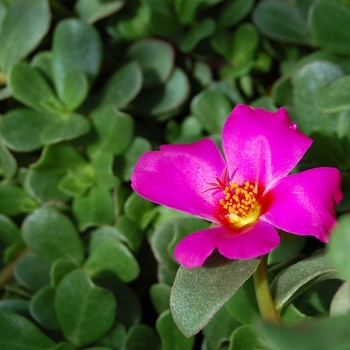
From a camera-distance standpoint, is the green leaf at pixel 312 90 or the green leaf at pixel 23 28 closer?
the green leaf at pixel 312 90

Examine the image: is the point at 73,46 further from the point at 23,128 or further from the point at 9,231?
the point at 9,231

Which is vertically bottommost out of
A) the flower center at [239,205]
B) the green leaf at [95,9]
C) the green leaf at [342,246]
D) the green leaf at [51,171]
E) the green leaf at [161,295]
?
the green leaf at [161,295]

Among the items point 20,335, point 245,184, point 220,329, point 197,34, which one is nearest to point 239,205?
point 245,184

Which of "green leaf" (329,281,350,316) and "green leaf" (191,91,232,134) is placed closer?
"green leaf" (329,281,350,316)

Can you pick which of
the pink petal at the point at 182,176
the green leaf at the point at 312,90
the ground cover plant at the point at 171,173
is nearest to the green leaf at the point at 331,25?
the ground cover plant at the point at 171,173

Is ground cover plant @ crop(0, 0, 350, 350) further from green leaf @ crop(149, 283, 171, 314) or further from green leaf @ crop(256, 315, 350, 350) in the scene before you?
green leaf @ crop(256, 315, 350, 350)

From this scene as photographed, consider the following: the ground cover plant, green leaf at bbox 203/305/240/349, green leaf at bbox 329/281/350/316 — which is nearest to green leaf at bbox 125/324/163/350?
the ground cover plant

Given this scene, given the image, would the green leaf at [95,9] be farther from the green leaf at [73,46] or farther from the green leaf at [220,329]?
the green leaf at [220,329]
